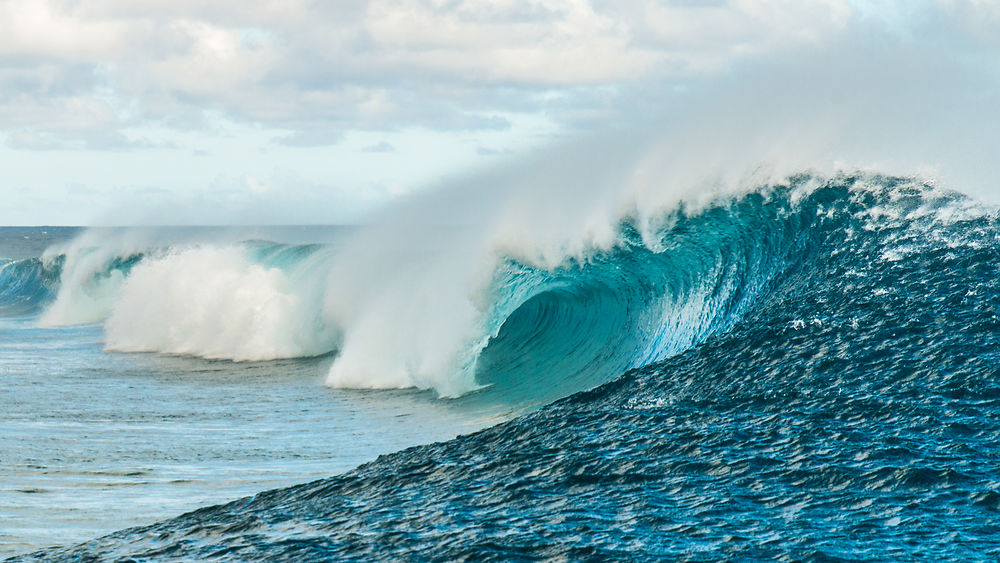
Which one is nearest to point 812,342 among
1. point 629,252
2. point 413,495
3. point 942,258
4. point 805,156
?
point 942,258

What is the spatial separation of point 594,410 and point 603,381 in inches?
200

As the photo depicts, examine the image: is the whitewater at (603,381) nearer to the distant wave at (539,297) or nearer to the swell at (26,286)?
the distant wave at (539,297)

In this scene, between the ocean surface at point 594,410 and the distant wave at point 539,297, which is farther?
the distant wave at point 539,297

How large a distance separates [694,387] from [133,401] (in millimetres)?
8718

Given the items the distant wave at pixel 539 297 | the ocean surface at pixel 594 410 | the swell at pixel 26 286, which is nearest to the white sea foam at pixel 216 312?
the distant wave at pixel 539 297

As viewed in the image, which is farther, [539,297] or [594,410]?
[539,297]

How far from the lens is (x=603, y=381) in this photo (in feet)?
42.4

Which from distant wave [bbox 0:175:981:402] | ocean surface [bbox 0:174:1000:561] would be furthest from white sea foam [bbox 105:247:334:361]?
ocean surface [bbox 0:174:1000:561]

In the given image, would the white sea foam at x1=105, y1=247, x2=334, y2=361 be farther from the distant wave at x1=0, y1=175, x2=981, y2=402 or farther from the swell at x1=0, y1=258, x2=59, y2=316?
the swell at x1=0, y1=258, x2=59, y2=316

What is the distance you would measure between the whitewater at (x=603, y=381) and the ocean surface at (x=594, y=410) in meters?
0.03

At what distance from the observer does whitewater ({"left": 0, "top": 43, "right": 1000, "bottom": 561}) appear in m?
5.56

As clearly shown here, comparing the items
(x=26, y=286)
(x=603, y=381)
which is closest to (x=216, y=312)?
(x=603, y=381)

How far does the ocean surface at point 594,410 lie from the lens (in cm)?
545

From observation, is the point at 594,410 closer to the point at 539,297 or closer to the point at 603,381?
the point at 603,381
